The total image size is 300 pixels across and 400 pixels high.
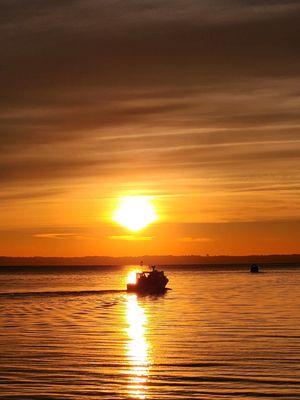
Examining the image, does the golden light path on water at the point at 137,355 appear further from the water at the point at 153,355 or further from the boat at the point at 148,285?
the boat at the point at 148,285

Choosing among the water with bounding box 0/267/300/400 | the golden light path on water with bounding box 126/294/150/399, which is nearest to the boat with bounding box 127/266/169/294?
the water with bounding box 0/267/300/400

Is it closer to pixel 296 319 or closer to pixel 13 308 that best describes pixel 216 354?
pixel 296 319

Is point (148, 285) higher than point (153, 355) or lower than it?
higher

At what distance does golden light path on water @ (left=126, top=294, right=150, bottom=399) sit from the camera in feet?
92.3

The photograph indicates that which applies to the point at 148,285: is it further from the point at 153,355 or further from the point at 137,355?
the point at 153,355

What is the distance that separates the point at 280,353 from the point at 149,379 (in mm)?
8967

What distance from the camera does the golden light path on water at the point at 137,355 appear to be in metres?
28.1

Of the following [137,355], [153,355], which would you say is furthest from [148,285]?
[153,355]

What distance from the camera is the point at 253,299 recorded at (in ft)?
267

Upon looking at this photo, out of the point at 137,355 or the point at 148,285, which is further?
the point at 148,285

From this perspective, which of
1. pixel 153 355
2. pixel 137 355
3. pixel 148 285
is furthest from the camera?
pixel 148 285

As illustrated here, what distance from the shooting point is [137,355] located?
36844 millimetres

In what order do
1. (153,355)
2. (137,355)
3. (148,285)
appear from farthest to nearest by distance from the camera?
1. (148,285)
2. (137,355)
3. (153,355)

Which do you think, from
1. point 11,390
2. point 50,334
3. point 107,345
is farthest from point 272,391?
point 50,334
